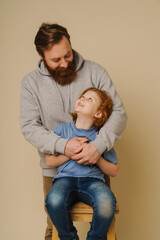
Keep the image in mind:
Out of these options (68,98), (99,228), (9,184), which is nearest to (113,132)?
(68,98)

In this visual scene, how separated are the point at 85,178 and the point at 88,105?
0.44 meters

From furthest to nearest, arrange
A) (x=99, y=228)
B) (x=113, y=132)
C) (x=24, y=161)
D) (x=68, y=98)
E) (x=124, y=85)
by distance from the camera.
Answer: (x=24, y=161), (x=124, y=85), (x=68, y=98), (x=113, y=132), (x=99, y=228)

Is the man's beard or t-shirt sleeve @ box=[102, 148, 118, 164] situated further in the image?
the man's beard

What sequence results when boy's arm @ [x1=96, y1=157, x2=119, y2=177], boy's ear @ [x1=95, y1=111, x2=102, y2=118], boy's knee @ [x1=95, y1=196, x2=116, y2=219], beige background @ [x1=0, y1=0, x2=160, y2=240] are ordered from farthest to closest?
beige background @ [x1=0, y1=0, x2=160, y2=240] < boy's ear @ [x1=95, y1=111, x2=102, y2=118] < boy's arm @ [x1=96, y1=157, x2=119, y2=177] < boy's knee @ [x1=95, y1=196, x2=116, y2=219]

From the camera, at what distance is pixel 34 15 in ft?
10.8

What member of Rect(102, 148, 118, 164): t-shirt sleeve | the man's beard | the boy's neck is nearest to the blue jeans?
Rect(102, 148, 118, 164): t-shirt sleeve

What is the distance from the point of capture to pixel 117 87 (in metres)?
3.16

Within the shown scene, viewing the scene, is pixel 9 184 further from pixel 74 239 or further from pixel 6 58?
pixel 74 239

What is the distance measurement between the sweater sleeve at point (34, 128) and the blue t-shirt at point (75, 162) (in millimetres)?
87

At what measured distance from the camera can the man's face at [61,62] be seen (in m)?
2.17

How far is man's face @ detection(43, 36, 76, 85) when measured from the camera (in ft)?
7.12

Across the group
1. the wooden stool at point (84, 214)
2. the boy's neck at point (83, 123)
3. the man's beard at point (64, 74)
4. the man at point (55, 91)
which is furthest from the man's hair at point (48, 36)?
the wooden stool at point (84, 214)

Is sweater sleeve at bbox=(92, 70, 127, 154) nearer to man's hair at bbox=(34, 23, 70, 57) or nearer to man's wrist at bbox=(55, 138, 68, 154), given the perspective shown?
man's wrist at bbox=(55, 138, 68, 154)

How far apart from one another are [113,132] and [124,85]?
1.14 m
